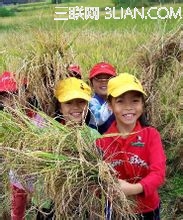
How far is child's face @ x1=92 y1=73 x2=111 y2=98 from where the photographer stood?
9.92 ft

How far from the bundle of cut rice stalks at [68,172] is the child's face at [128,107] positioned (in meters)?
0.26

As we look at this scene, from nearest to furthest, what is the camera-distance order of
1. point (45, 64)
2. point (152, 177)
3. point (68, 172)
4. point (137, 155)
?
point (68, 172)
point (152, 177)
point (137, 155)
point (45, 64)

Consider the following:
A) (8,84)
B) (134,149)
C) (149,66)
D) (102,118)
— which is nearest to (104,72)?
(149,66)

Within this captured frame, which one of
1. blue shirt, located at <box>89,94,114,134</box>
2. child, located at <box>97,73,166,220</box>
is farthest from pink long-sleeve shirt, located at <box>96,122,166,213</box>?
blue shirt, located at <box>89,94,114,134</box>

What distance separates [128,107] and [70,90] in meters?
0.39

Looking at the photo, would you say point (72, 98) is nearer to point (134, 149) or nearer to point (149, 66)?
point (134, 149)

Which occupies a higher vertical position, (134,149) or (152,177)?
(134,149)

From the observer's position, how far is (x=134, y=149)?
1965 millimetres

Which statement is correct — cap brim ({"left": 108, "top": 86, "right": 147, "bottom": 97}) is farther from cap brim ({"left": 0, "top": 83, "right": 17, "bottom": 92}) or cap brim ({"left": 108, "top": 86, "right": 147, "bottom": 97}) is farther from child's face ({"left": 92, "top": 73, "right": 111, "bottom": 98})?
child's face ({"left": 92, "top": 73, "right": 111, "bottom": 98})

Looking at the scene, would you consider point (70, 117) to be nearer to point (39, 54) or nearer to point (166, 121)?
point (39, 54)

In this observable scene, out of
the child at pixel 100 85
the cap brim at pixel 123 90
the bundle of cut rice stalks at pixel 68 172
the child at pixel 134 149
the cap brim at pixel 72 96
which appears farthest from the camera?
the child at pixel 100 85

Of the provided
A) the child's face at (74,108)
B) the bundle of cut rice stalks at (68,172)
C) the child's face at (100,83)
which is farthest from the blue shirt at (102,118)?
the bundle of cut rice stalks at (68,172)

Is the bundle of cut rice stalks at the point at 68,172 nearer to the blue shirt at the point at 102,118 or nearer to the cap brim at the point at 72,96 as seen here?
the cap brim at the point at 72,96

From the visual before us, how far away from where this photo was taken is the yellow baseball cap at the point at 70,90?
7.49 ft
